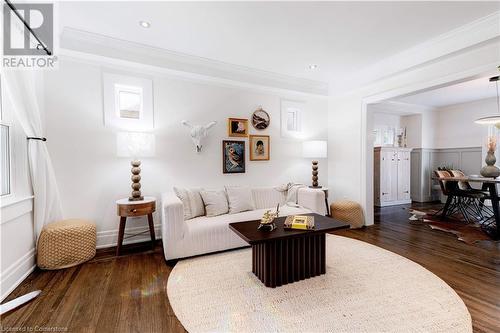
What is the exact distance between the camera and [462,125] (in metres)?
6.08

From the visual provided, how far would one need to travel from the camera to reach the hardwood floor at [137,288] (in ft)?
5.49

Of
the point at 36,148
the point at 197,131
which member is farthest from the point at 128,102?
the point at 36,148

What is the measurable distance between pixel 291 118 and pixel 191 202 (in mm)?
2723

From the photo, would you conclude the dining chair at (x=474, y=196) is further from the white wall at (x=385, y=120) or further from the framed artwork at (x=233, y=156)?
the framed artwork at (x=233, y=156)

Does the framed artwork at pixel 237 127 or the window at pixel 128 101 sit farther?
the framed artwork at pixel 237 127

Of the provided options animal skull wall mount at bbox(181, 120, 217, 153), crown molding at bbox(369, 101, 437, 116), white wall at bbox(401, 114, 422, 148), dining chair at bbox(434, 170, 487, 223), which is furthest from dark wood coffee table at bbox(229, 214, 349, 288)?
white wall at bbox(401, 114, 422, 148)

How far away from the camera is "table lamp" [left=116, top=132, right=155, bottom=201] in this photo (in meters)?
2.87

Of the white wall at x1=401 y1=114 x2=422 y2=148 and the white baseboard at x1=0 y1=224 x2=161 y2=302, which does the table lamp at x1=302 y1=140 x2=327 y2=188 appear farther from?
the white wall at x1=401 y1=114 x2=422 y2=148

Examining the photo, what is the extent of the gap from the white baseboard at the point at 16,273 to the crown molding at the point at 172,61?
2.44 m

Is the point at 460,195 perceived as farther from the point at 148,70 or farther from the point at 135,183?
the point at 148,70

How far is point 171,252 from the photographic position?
263cm

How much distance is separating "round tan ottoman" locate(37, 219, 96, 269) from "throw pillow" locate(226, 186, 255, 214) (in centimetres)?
176

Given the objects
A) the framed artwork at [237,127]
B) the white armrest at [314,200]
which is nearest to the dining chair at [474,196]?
the white armrest at [314,200]

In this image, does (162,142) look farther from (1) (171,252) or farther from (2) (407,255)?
(2) (407,255)
